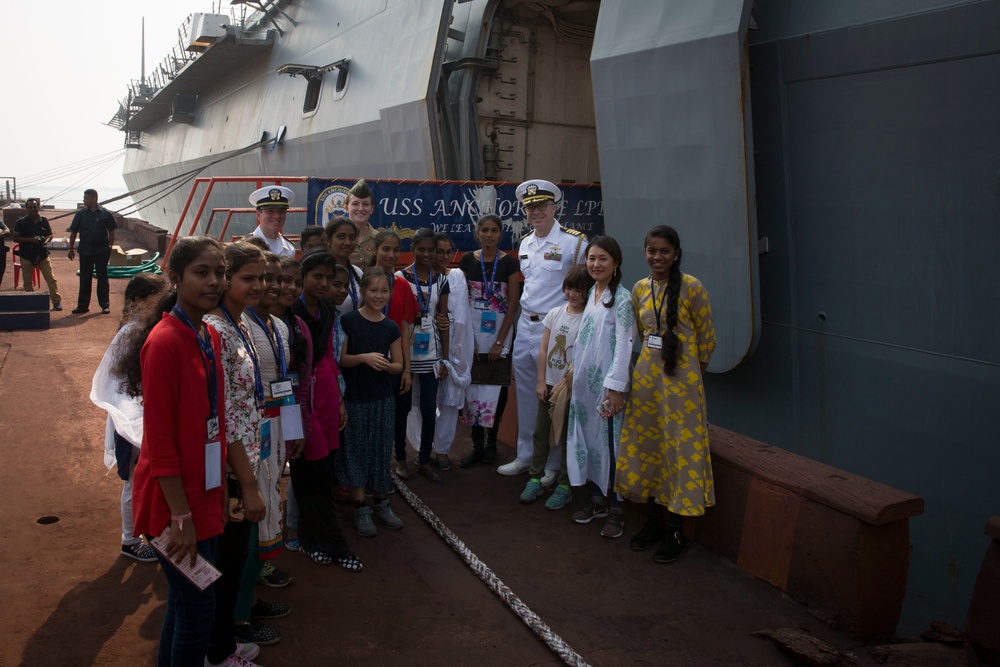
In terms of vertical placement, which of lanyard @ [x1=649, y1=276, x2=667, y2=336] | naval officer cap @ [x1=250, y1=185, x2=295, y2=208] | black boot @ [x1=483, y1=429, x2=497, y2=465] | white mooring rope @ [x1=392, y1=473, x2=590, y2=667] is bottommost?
white mooring rope @ [x1=392, y1=473, x2=590, y2=667]

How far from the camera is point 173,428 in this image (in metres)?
2.19

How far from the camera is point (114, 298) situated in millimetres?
11359

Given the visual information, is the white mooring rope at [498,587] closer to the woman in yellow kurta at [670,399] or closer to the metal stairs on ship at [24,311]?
the woman in yellow kurta at [670,399]

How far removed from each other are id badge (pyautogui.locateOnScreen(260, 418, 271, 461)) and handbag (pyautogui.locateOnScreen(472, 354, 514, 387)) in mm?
2249

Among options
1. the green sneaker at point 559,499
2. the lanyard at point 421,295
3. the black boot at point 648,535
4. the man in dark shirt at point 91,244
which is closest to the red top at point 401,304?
the lanyard at point 421,295

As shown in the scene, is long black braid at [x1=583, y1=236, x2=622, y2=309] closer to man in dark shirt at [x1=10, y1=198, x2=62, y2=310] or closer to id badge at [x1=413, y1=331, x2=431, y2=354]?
id badge at [x1=413, y1=331, x2=431, y2=354]

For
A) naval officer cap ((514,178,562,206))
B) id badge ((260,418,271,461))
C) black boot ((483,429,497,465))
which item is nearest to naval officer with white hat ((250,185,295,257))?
naval officer cap ((514,178,562,206))

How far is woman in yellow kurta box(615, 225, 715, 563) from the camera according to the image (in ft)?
12.1

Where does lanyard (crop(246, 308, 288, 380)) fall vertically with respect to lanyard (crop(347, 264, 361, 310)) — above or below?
below

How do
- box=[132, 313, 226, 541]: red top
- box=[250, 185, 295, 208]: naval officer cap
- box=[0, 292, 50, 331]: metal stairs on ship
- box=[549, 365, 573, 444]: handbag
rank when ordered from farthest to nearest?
1. box=[0, 292, 50, 331]: metal stairs on ship
2. box=[250, 185, 295, 208]: naval officer cap
3. box=[549, 365, 573, 444]: handbag
4. box=[132, 313, 226, 541]: red top

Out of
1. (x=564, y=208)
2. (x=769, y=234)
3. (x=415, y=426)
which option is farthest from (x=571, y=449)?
(x=564, y=208)

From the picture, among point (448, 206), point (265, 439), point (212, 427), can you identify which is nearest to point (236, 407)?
point (212, 427)

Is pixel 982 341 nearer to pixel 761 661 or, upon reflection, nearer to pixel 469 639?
pixel 761 661

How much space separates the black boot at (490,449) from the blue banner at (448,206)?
250 cm
